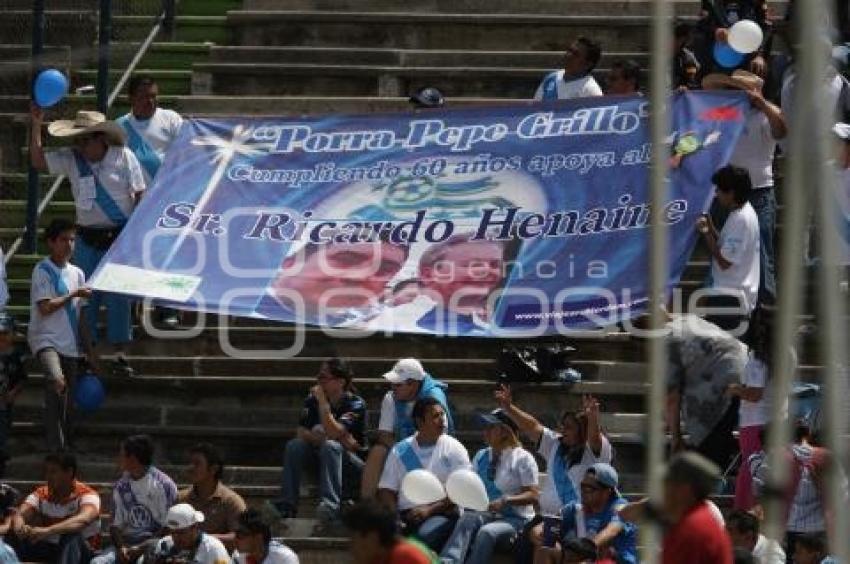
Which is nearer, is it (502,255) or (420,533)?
(420,533)

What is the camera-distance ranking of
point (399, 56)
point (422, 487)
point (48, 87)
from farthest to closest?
point (399, 56) → point (48, 87) → point (422, 487)

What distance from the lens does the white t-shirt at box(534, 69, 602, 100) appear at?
77.8ft

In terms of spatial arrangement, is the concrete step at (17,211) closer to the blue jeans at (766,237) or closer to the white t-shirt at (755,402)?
the blue jeans at (766,237)

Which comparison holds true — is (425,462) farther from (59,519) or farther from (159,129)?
(159,129)

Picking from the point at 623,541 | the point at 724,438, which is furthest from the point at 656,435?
the point at 724,438

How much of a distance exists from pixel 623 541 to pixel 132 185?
5.38 m

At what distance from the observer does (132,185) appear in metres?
23.6

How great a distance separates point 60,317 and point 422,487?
3.49 meters

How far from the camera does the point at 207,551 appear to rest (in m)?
20.5

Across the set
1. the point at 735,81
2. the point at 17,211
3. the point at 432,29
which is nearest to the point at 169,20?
the point at 432,29

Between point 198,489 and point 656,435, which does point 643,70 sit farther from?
point 656,435

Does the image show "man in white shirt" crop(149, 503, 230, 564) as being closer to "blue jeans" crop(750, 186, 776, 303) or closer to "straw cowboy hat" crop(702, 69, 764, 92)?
"blue jeans" crop(750, 186, 776, 303)

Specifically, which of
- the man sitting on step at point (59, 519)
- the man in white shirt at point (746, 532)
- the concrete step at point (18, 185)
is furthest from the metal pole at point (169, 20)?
the man in white shirt at point (746, 532)

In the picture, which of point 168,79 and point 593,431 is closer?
point 593,431
